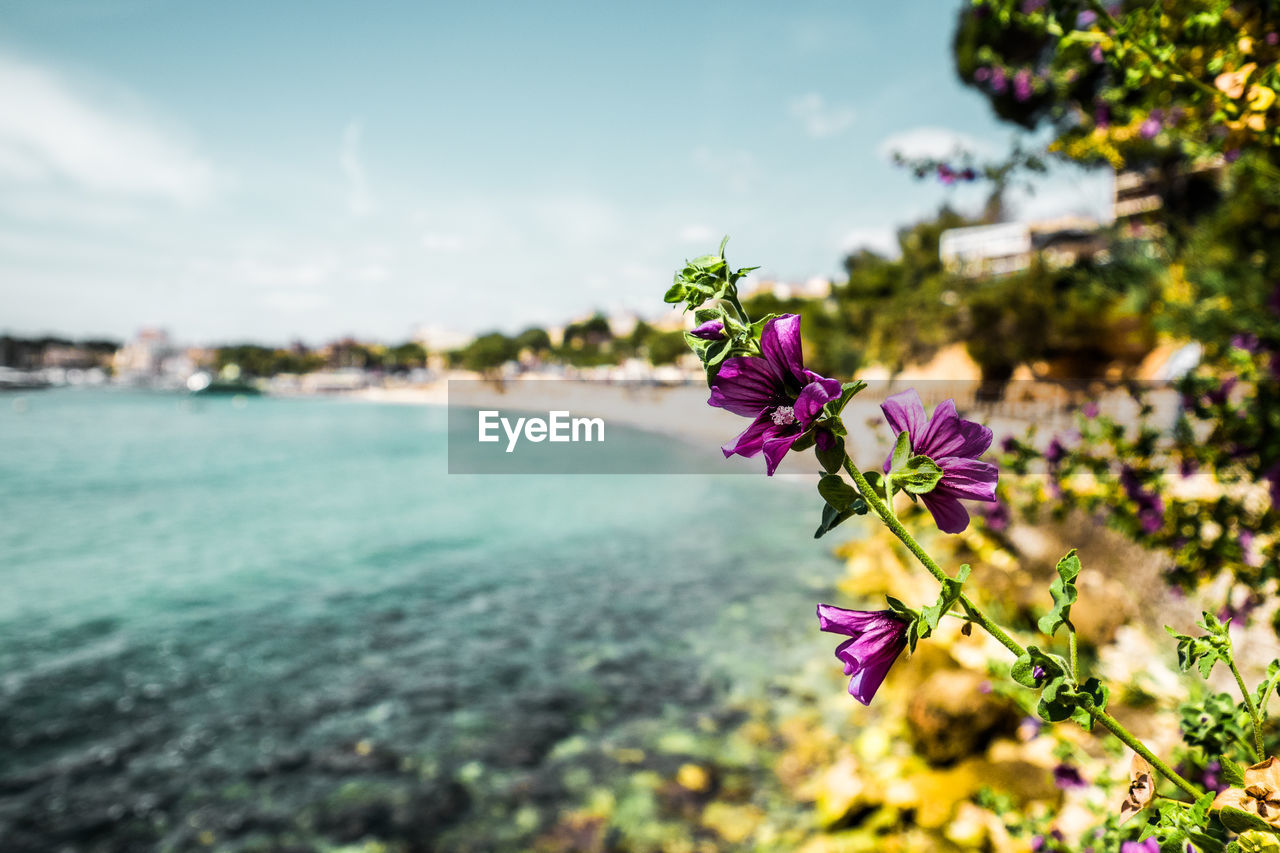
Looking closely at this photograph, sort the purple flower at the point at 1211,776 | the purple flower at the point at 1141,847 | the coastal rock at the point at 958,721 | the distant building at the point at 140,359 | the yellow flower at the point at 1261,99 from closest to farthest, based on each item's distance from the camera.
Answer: the purple flower at the point at 1141,847
the yellow flower at the point at 1261,99
the purple flower at the point at 1211,776
the coastal rock at the point at 958,721
the distant building at the point at 140,359

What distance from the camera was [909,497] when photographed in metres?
0.79

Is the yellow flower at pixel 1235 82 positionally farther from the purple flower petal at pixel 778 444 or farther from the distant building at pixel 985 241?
the distant building at pixel 985 241

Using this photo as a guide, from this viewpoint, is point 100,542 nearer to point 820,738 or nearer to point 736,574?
point 736,574

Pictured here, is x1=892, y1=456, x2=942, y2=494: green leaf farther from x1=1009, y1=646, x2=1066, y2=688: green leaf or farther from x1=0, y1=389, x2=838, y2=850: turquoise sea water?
x1=0, y1=389, x2=838, y2=850: turquoise sea water

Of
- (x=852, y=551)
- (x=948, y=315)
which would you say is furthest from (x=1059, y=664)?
(x=948, y=315)

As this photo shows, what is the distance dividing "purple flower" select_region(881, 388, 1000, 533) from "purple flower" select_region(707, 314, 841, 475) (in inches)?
4.1

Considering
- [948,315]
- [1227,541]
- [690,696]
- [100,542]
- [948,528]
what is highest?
[948,315]

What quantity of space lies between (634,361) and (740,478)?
58121 millimetres

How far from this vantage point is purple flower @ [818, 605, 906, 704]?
2.62 feet

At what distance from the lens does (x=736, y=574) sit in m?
13.8

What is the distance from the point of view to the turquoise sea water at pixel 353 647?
22.4 feet

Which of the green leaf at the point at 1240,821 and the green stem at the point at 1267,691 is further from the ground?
the green stem at the point at 1267,691

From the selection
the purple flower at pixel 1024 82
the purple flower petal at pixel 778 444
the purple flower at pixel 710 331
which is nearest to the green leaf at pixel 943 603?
the purple flower petal at pixel 778 444

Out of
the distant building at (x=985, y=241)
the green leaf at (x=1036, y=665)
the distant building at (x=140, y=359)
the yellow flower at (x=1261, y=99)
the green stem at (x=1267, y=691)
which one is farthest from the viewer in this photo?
the distant building at (x=140, y=359)
